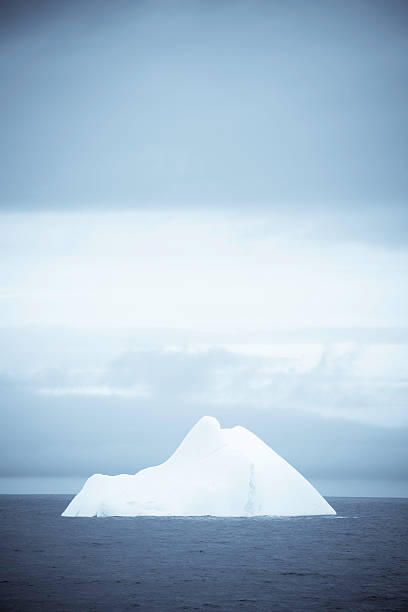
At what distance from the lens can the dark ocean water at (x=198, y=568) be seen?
25.2 meters

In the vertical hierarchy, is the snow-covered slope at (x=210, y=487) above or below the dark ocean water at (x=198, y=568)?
above

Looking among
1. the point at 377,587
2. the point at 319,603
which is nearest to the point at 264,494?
the point at 377,587

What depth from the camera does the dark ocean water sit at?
25172mm

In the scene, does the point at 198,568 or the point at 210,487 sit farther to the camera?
the point at 210,487

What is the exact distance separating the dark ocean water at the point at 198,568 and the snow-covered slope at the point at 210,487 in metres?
1.54

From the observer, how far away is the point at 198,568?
33.9 meters

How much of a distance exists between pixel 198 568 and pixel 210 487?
20.0m

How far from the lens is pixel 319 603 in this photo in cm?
2489

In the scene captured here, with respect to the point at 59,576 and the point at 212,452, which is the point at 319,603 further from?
the point at 212,452

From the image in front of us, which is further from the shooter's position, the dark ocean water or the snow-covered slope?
the snow-covered slope

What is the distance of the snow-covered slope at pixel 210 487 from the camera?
177 ft

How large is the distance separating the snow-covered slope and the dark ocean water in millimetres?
1543

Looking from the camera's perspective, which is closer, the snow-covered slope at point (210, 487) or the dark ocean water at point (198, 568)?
the dark ocean water at point (198, 568)

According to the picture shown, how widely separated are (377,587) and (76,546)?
18.5 metres
